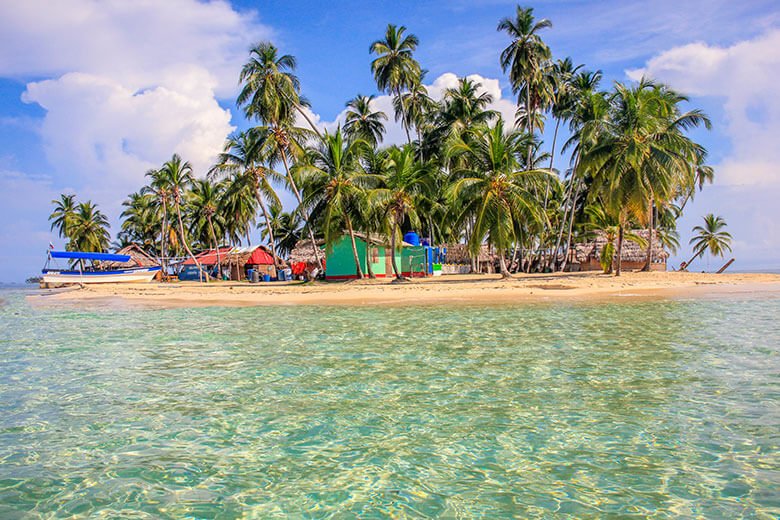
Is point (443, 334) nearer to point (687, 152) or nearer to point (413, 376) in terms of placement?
point (413, 376)

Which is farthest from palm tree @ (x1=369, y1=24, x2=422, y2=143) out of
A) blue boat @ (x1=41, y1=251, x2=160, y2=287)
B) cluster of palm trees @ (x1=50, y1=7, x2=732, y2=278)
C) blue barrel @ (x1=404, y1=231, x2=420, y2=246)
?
blue boat @ (x1=41, y1=251, x2=160, y2=287)

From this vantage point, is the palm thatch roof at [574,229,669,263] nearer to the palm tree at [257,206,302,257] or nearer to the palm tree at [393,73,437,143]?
the palm tree at [393,73,437,143]

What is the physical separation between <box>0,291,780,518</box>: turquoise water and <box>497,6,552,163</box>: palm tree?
87.7 feet

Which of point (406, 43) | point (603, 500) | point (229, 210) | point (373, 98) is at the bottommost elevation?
point (603, 500)

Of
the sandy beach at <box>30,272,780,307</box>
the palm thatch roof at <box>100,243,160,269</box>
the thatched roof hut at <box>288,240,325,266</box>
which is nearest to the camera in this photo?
the sandy beach at <box>30,272,780,307</box>

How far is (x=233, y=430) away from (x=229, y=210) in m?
38.7

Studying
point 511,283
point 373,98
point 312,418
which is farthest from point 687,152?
point 312,418

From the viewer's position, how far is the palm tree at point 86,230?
167 feet

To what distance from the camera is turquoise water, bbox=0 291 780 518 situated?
125 inches

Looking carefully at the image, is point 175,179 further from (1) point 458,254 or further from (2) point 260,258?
(1) point 458,254

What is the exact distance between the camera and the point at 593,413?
4711 mm

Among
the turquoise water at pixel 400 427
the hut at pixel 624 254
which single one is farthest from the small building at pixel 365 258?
the turquoise water at pixel 400 427

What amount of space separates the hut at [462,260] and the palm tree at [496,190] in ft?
42.1

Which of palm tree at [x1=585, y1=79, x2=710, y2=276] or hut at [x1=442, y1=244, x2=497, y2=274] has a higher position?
palm tree at [x1=585, y1=79, x2=710, y2=276]
